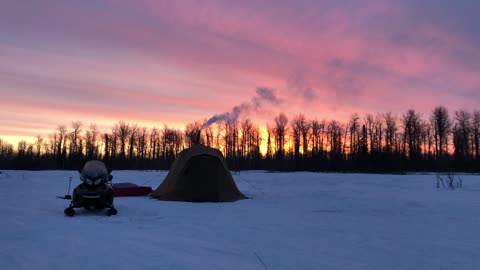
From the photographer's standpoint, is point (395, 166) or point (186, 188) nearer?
point (186, 188)

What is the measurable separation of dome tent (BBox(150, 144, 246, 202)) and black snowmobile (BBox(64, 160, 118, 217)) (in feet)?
12.6

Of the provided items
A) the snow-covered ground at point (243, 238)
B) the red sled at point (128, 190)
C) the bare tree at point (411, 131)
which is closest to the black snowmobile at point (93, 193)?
the snow-covered ground at point (243, 238)

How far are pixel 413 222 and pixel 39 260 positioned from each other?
7.82 m

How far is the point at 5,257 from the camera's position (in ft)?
18.5

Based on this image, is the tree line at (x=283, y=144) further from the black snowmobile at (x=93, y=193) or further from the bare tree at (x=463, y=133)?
the black snowmobile at (x=93, y=193)

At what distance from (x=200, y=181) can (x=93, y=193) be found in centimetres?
482

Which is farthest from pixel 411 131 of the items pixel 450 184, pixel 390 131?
pixel 450 184

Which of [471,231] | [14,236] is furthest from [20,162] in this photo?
[471,231]

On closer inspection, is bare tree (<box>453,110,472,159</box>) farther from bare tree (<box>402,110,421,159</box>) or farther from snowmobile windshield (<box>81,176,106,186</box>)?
snowmobile windshield (<box>81,176,106,186</box>)

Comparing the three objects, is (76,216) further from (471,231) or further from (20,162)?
(20,162)

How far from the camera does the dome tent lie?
1471 centimetres

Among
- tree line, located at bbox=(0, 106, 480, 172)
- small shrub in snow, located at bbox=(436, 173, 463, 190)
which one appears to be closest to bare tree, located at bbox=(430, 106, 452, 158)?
tree line, located at bbox=(0, 106, 480, 172)

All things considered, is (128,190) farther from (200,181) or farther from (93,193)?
(93,193)

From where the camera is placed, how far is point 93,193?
1085cm
